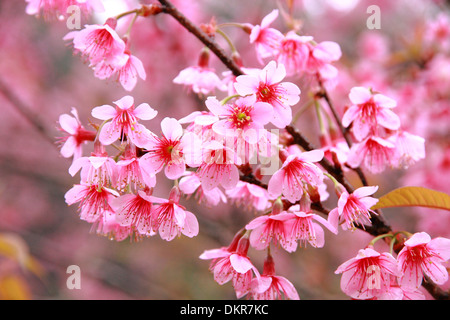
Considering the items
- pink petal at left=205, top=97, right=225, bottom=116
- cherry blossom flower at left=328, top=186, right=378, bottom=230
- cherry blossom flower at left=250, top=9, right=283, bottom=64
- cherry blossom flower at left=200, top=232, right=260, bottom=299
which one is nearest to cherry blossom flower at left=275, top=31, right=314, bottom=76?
cherry blossom flower at left=250, top=9, right=283, bottom=64

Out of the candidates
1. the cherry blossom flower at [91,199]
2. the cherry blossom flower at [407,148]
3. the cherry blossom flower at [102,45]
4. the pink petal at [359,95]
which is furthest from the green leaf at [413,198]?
the cherry blossom flower at [102,45]

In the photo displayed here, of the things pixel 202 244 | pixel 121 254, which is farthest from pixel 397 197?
pixel 121 254

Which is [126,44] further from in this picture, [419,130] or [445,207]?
[419,130]

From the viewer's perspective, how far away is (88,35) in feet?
3.92

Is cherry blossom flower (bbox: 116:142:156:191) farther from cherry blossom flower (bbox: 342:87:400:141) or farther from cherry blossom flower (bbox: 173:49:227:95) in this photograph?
cherry blossom flower (bbox: 342:87:400:141)

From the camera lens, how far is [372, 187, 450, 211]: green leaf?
1154 millimetres

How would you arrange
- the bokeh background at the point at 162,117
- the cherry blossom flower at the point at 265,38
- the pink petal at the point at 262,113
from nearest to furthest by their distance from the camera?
the pink petal at the point at 262,113
the cherry blossom flower at the point at 265,38
the bokeh background at the point at 162,117

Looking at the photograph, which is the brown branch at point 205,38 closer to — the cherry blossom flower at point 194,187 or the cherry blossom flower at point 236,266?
the cherry blossom flower at point 194,187

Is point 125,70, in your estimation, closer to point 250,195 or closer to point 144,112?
point 144,112

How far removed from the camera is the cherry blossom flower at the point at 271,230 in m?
1.07

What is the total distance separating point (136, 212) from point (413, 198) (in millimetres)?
812

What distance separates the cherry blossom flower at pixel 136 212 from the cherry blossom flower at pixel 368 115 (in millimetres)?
699

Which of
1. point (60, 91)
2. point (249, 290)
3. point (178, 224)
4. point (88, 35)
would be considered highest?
point (60, 91)

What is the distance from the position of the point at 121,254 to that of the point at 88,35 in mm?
4470
